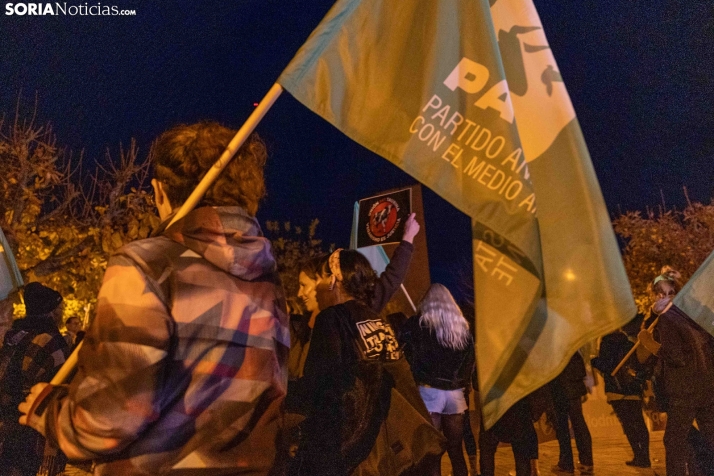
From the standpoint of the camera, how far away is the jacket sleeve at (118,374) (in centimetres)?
183

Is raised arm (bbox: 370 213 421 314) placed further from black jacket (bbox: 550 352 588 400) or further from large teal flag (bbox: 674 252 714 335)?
black jacket (bbox: 550 352 588 400)

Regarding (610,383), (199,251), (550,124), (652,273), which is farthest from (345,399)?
(652,273)

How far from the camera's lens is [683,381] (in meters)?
6.04

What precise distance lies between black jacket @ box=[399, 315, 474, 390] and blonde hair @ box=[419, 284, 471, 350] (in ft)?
0.16

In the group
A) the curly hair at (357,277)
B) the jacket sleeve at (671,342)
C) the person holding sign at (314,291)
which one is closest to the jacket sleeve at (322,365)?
the curly hair at (357,277)

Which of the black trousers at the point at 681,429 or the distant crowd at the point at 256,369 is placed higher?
the distant crowd at the point at 256,369

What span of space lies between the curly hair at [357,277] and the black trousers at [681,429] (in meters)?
3.20

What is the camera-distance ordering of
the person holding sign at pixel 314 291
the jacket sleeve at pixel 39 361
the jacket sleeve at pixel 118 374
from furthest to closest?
the jacket sleeve at pixel 39 361 < the person holding sign at pixel 314 291 < the jacket sleeve at pixel 118 374

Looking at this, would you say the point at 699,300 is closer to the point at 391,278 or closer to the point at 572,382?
the point at 572,382

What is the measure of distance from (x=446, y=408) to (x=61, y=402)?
14.4 feet

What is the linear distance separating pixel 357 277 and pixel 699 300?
10.9ft

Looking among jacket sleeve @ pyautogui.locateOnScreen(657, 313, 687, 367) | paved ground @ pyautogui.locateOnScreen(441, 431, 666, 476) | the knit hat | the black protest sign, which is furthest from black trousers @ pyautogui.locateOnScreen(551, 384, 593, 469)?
the knit hat

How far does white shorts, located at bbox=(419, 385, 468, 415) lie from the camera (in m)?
5.87

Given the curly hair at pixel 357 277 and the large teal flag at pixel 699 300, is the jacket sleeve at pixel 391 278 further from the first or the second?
the large teal flag at pixel 699 300
